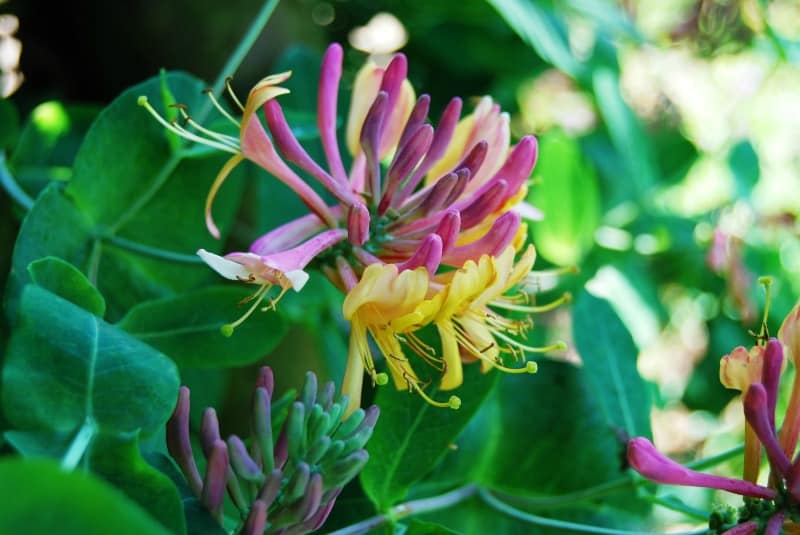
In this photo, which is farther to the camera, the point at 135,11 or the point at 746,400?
the point at 135,11

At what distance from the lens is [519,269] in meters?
0.52

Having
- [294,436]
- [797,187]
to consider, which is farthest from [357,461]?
[797,187]

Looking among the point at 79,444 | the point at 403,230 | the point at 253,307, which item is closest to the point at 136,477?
the point at 79,444

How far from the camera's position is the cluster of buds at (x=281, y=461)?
0.42 metres

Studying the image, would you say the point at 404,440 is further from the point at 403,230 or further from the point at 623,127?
the point at 623,127

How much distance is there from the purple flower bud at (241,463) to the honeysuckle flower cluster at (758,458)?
0.67 ft

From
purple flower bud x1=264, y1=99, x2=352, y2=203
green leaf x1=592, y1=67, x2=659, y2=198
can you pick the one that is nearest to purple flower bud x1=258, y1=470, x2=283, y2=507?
purple flower bud x1=264, y1=99, x2=352, y2=203

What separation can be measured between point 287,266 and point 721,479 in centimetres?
26

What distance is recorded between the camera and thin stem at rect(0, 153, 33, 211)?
0.68m

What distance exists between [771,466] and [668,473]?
0.06 meters

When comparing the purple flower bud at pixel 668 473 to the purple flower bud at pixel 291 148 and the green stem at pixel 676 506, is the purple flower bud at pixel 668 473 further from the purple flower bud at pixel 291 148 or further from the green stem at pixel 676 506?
the purple flower bud at pixel 291 148

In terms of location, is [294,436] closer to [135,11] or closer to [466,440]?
[466,440]

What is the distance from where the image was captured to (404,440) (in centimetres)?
55

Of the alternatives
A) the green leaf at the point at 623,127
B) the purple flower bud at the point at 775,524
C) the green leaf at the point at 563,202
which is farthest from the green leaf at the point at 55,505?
the green leaf at the point at 623,127
